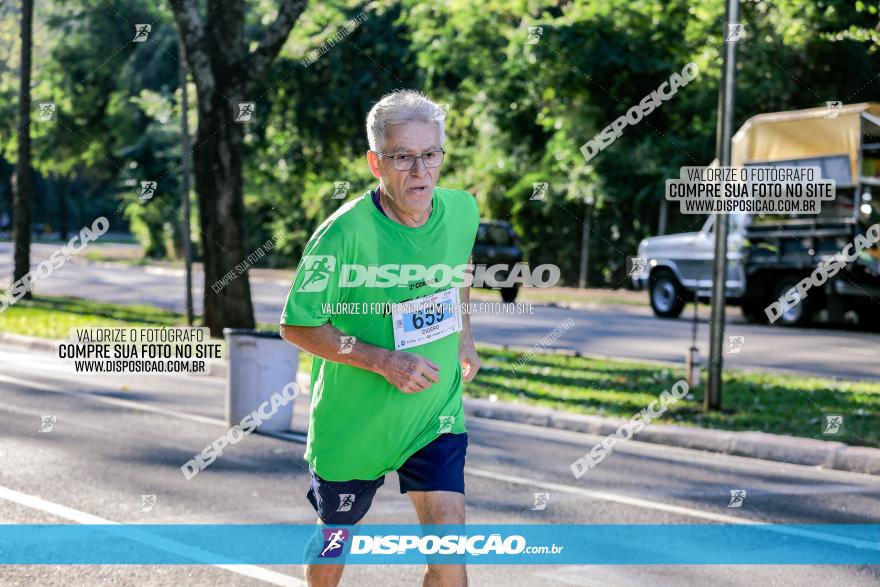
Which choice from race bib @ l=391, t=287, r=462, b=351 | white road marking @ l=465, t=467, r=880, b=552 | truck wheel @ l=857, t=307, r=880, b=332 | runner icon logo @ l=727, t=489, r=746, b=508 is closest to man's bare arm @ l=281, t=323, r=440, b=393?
race bib @ l=391, t=287, r=462, b=351

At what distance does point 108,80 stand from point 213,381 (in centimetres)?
3677

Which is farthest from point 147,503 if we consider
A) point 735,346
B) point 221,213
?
point 735,346

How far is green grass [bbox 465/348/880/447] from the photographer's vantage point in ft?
33.1

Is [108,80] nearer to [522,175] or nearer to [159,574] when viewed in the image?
[522,175]

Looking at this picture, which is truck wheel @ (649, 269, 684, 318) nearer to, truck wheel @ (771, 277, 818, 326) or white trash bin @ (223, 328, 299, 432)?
truck wheel @ (771, 277, 818, 326)

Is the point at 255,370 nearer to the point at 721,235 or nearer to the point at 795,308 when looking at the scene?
the point at 721,235

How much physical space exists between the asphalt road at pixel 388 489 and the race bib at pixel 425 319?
1.93 metres

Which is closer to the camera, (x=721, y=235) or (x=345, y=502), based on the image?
(x=345, y=502)

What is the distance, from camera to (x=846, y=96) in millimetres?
28328

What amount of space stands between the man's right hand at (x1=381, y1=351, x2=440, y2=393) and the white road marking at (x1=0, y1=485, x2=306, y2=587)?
6.63 feet

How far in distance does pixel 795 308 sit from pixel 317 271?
17999mm

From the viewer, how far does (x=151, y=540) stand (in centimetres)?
627

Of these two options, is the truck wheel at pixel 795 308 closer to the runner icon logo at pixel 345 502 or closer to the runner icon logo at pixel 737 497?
the runner icon logo at pixel 737 497

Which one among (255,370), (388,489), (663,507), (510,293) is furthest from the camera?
(510,293)
